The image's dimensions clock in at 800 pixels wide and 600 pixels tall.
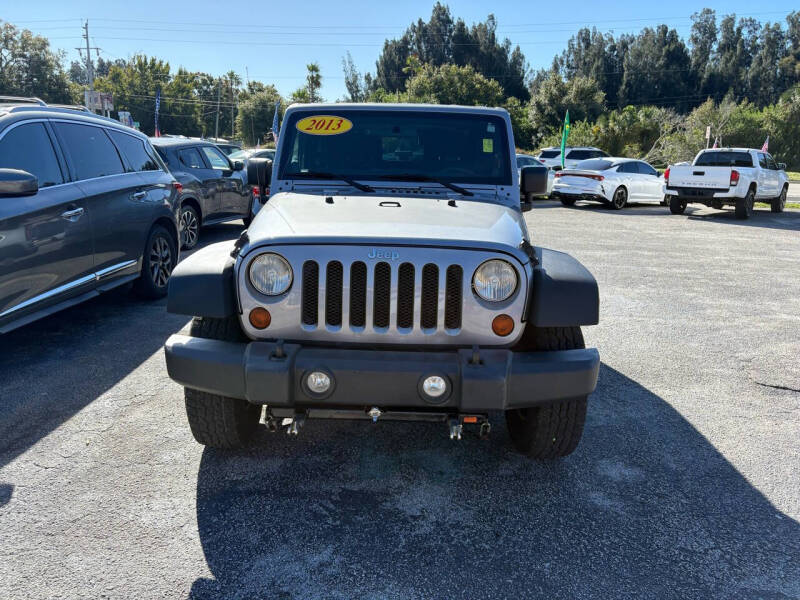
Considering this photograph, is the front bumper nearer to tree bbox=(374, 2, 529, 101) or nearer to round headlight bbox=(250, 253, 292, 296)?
round headlight bbox=(250, 253, 292, 296)

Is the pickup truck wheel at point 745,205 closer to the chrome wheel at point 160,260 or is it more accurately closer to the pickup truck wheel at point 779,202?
the pickup truck wheel at point 779,202

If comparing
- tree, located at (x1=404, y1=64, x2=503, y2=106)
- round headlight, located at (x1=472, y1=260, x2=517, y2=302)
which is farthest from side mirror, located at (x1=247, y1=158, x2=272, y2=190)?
tree, located at (x1=404, y1=64, x2=503, y2=106)

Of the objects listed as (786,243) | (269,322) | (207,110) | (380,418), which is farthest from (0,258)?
(207,110)

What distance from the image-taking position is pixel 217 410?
3225 millimetres

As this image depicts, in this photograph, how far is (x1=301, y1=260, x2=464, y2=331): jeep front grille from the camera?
9.36 ft

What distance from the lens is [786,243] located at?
12.1m

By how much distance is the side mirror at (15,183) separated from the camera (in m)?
4.19

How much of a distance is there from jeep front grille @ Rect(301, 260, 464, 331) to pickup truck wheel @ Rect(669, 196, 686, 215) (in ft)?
50.3

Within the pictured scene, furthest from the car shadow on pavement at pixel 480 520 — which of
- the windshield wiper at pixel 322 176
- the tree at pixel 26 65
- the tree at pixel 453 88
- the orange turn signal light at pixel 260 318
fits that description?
the tree at pixel 26 65

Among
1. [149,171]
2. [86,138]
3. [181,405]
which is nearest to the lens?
[181,405]

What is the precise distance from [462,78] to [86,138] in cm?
5987

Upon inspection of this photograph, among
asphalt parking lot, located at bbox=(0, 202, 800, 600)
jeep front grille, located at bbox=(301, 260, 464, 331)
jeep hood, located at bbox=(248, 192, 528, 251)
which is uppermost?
jeep hood, located at bbox=(248, 192, 528, 251)

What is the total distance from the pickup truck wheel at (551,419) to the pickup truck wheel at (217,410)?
1416 millimetres

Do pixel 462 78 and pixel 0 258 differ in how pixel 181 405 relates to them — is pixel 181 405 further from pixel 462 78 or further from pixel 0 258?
pixel 462 78
